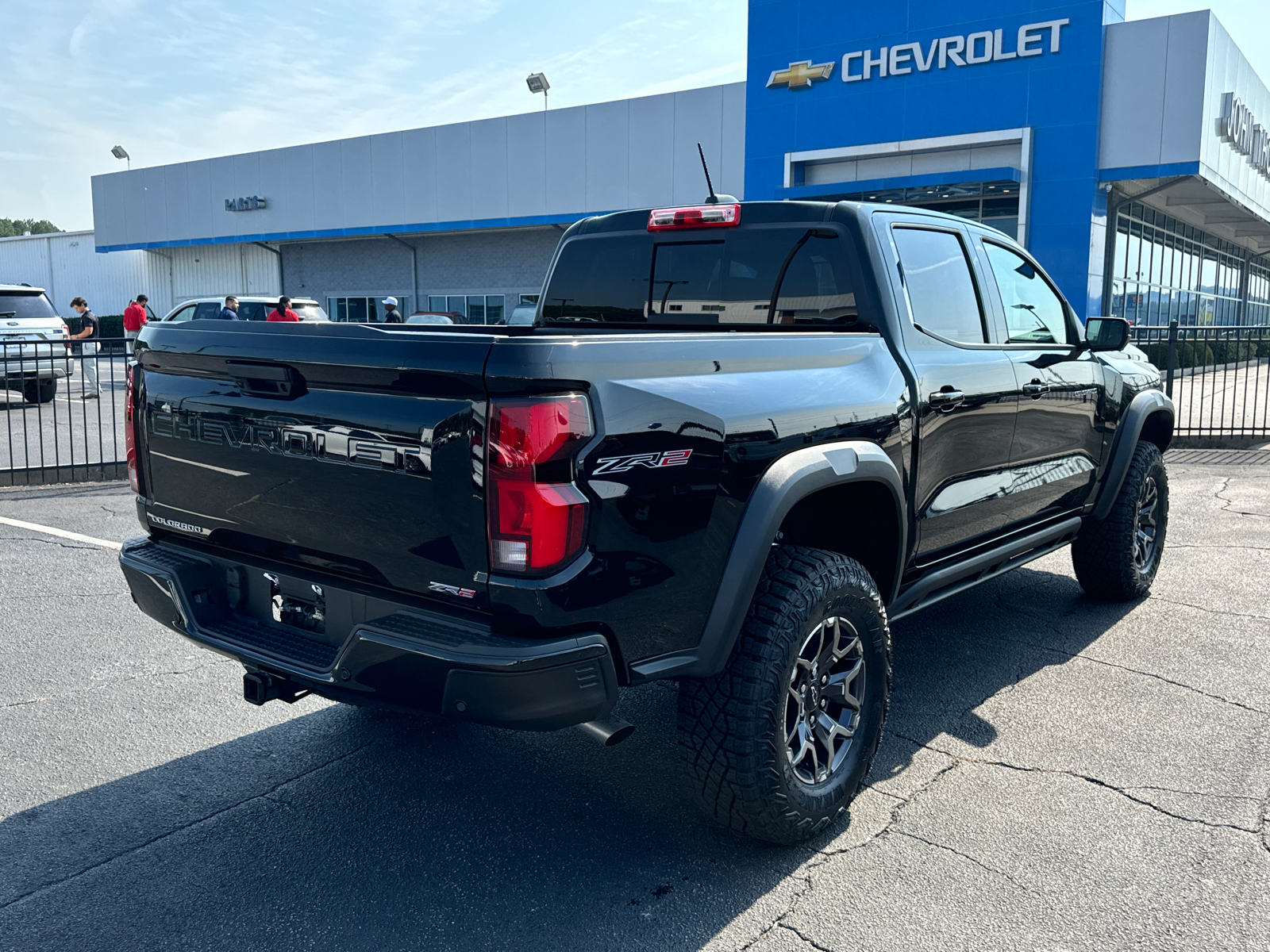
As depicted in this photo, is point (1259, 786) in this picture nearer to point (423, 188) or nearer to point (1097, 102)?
point (1097, 102)

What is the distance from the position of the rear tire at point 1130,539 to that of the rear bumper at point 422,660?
A: 3.84 metres

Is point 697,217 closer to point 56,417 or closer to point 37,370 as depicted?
point 56,417

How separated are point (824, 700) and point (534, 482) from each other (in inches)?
53.1

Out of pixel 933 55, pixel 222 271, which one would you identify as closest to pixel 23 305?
pixel 933 55

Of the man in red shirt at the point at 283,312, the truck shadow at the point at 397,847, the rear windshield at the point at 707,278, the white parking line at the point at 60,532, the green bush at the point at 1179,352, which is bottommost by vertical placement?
the truck shadow at the point at 397,847

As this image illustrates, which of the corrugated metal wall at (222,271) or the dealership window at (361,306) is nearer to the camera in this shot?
the dealership window at (361,306)

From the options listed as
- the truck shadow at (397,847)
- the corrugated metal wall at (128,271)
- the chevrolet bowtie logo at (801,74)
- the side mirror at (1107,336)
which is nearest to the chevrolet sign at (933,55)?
the chevrolet bowtie logo at (801,74)

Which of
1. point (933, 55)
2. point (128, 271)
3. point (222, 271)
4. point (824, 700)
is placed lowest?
point (824, 700)

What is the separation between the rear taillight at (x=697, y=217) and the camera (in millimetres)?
4008

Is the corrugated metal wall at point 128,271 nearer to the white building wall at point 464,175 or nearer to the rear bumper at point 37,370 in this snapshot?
the white building wall at point 464,175

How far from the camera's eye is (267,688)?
290 centimetres

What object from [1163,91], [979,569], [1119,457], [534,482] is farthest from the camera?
[1163,91]

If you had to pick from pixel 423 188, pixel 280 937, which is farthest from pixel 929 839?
pixel 423 188

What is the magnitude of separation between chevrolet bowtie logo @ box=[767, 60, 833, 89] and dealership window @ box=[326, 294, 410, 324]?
55.7 ft
